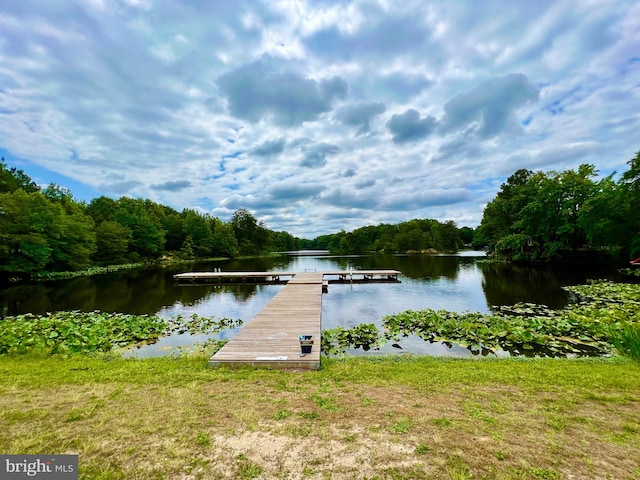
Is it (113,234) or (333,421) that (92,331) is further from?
(113,234)

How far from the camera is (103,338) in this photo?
8.79 meters

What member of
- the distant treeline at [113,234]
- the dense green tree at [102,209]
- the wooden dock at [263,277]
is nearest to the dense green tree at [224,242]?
the distant treeline at [113,234]

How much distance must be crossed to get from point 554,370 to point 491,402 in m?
2.42

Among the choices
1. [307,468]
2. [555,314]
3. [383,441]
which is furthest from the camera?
[555,314]

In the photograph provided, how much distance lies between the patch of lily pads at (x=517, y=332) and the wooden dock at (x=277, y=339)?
972 mm

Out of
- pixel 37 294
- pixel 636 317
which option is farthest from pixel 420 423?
pixel 37 294

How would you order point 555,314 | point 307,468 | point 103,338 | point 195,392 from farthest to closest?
point 555,314, point 103,338, point 195,392, point 307,468

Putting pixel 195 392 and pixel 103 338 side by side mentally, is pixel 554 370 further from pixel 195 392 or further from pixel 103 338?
pixel 103 338

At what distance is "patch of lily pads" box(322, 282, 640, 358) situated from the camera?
7.78 m

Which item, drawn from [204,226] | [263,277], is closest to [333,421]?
[263,277]

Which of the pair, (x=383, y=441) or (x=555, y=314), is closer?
(x=383, y=441)

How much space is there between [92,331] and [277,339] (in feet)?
19.4

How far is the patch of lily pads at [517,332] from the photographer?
7.78 metres

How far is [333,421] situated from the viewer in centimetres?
379
